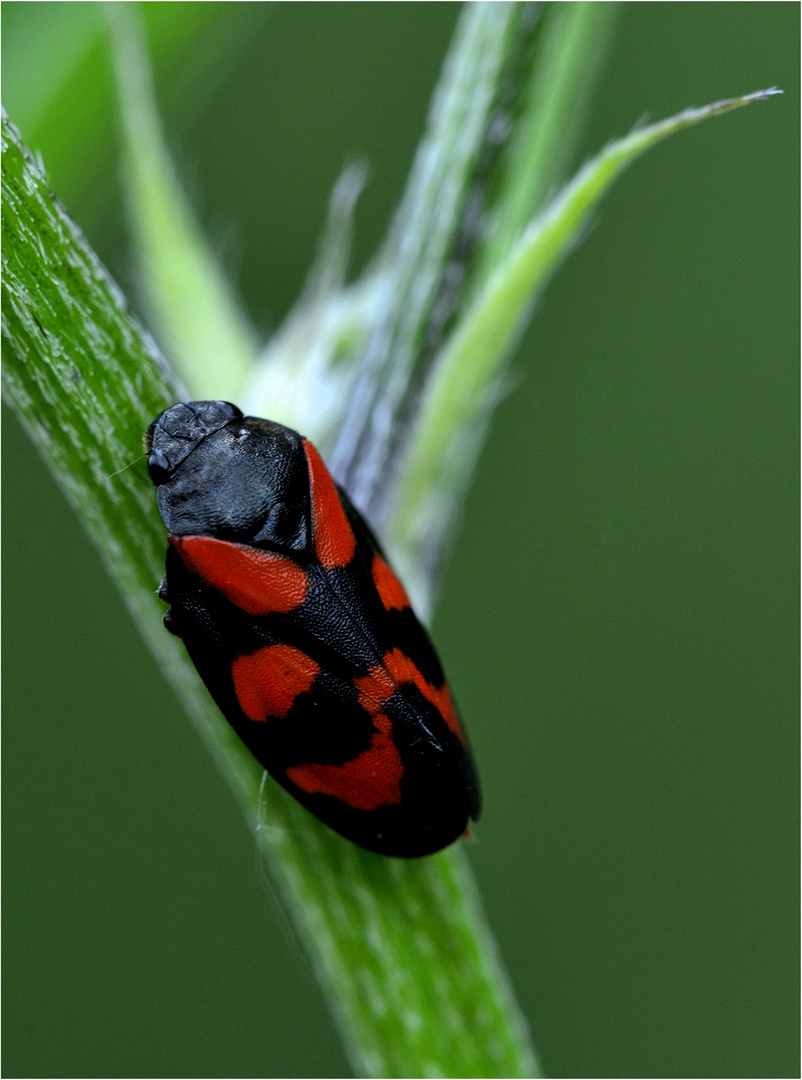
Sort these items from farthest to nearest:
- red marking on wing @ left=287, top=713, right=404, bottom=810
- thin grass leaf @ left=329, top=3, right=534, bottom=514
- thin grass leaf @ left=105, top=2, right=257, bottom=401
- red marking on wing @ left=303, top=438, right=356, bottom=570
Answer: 1. thin grass leaf @ left=105, top=2, right=257, bottom=401
2. red marking on wing @ left=303, top=438, right=356, bottom=570
3. red marking on wing @ left=287, top=713, right=404, bottom=810
4. thin grass leaf @ left=329, top=3, right=534, bottom=514

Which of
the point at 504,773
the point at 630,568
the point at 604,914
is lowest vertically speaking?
the point at 604,914

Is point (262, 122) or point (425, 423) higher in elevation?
point (262, 122)

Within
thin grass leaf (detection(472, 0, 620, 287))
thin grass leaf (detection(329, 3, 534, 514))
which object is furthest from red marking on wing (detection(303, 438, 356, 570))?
thin grass leaf (detection(472, 0, 620, 287))

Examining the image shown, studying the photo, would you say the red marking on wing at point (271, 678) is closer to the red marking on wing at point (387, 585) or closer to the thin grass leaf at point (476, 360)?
the red marking on wing at point (387, 585)

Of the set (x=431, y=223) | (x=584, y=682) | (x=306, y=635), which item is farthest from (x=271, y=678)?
(x=584, y=682)

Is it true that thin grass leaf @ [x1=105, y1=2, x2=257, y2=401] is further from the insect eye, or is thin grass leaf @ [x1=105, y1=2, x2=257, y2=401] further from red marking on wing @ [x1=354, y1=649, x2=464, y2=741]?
red marking on wing @ [x1=354, y1=649, x2=464, y2=741]

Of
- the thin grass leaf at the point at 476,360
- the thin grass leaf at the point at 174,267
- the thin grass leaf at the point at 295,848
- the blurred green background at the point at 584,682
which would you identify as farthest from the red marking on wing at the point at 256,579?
the blurred green background at the point at 584,682

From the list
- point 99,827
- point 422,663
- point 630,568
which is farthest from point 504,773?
point 422,663

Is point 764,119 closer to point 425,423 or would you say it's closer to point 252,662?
point 425,423
